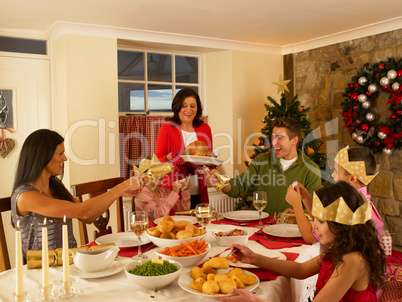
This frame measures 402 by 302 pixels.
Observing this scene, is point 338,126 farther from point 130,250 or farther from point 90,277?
point 90,277

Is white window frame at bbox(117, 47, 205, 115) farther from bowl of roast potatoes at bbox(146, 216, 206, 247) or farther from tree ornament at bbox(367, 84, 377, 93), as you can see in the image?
bowl of roast potatoes at bbox(146, 216, 206, 247)

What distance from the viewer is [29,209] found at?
5.83 ft

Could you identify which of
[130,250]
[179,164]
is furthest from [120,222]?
[130,250]

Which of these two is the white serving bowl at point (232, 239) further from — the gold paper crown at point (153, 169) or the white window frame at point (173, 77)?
the white window frame at point (173, 77)

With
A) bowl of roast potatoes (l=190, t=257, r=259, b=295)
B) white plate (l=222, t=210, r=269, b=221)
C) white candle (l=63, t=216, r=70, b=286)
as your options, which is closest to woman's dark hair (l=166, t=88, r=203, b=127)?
white plate (l=222, t=210, r=269, b=221)

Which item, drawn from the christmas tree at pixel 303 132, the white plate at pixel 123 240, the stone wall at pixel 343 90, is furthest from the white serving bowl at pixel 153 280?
the stone wall at pixel 343 90

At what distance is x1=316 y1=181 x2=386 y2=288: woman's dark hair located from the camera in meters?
1.26

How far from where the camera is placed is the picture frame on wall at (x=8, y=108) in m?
3.80

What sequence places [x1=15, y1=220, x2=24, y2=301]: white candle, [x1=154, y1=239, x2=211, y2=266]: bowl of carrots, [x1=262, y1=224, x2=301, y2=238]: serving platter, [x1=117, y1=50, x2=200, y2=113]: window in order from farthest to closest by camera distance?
[x1=117, y1=50, x2=200, y2=113]: window < [x1=262, y1=224, x2=301, y2=238]: serving platter < [x1=154, y1=239, x2=211, y2=266]: bowl of carrots < [x1=15, y1=220, x2=24, y2=301]: white candle

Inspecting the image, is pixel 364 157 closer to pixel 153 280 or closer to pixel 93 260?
pixel 153 280

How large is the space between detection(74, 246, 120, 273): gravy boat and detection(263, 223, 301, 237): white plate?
31.0 inches

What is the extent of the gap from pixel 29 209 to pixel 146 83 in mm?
2851

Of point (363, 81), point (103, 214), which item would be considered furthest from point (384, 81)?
point (103, 214)

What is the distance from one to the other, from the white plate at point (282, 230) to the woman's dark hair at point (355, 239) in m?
0.50
